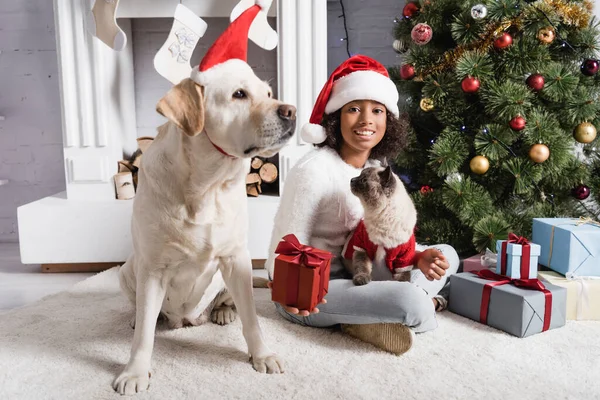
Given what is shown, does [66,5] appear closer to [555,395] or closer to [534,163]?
[534,163]

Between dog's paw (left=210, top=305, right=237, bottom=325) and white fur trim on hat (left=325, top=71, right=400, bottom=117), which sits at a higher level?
white fur trim on hat (left=325, top=71, right=400, bottom=117)

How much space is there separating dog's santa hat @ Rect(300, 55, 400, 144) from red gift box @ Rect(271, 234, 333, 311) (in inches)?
18.7

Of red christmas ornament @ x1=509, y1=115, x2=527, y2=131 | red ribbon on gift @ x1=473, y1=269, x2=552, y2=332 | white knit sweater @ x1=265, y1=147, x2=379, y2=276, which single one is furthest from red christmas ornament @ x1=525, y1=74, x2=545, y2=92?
white knit sweater @ x1=265, y1=147, x2=379, y2=276

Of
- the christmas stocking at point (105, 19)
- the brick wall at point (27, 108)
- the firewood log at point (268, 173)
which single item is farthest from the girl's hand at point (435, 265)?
the brick wall at point (27, 108)

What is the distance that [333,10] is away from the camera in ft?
9.59

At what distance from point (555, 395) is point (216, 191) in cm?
99

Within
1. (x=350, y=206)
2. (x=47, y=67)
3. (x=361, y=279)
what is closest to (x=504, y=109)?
(x=350, y=206)

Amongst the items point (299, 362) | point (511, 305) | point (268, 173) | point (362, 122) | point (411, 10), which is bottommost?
point (299, 362)

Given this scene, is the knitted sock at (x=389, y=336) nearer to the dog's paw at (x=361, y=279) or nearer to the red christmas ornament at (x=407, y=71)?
the dog's paw at (x=361, y=279)

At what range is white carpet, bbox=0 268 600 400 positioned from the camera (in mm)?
1274

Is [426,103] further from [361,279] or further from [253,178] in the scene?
[361,279]

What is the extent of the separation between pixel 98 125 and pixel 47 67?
75cm

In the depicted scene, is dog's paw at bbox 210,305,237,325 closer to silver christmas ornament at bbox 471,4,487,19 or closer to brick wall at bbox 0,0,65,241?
silver christmas ornament at bbox 471,4,487,19

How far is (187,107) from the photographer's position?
3.63 feet
